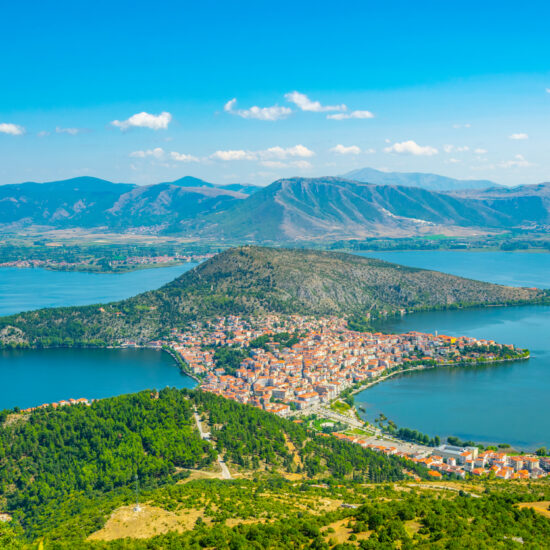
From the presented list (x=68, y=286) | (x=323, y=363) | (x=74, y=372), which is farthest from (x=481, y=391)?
(x=68, y=286)

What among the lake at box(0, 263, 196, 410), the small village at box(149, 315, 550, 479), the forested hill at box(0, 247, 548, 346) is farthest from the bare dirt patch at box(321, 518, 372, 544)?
the forested hill at box(0, 247, 548, 346)

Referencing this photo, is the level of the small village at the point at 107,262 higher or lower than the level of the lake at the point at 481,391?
higher

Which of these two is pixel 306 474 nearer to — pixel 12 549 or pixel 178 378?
pixel 12 549

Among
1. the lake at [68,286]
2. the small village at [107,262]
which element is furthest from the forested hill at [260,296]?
the small village at [107,262]

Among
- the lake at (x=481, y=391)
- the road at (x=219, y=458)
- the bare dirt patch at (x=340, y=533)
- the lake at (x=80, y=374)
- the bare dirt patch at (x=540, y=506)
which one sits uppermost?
the bare dirt patch at (x=340, y=533)

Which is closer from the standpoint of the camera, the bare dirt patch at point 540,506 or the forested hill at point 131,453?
the bare dirt patch at point 540,506

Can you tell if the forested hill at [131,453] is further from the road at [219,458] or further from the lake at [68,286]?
the lake at [68,286]

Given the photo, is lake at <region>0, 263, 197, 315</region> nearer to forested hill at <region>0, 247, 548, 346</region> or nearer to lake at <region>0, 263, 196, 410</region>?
lake at <region>0, 263, 196, 410</region>
